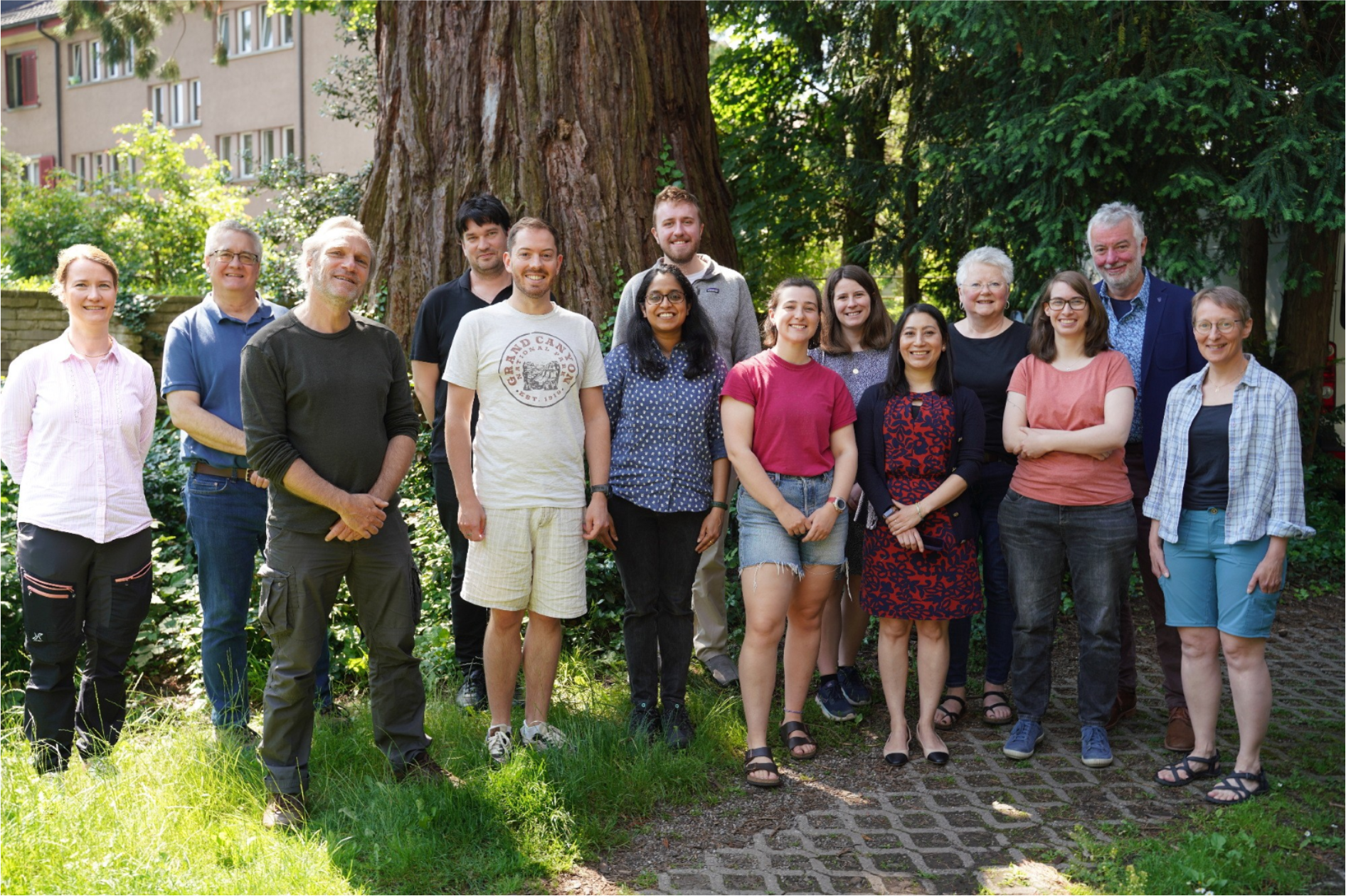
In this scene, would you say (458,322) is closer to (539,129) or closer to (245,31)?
(539,129)

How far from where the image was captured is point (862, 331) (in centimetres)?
516

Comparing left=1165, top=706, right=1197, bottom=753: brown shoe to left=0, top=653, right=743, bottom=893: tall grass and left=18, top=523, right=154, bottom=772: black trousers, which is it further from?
left=18, top=523, right=154, bottom=772: black trousers

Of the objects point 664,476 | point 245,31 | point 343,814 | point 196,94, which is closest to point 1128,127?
point 664,476

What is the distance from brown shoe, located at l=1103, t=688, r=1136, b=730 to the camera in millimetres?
5152

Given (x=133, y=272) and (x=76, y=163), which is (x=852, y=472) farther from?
(x=76, y=163)

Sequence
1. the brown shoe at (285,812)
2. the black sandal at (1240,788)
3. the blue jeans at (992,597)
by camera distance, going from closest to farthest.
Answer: the brown shoe at (285,812) < the black sandal at (1240,788) < the blue jeans at (992,597)

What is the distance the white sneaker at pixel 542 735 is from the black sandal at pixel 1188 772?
2.43 meters

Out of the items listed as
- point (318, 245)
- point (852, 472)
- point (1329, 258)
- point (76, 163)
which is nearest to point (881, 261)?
point (1329, 258)

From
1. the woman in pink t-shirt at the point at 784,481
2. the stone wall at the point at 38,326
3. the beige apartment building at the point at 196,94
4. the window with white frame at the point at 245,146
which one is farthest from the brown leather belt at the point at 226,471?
the window with white frame at the point at 245,146

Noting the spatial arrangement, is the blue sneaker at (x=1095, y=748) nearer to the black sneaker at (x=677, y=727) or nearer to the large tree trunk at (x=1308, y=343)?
the black sneaker at (x=677, y=727)

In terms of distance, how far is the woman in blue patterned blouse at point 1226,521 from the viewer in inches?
168

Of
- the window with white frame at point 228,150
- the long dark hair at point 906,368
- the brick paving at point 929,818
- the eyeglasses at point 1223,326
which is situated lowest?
the brick paving at point 929,818

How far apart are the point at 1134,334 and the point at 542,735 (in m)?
3.12

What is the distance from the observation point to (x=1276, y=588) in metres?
4.29
